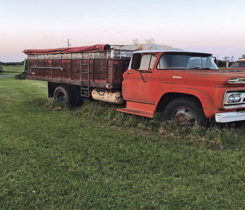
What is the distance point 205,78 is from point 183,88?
0.57 m

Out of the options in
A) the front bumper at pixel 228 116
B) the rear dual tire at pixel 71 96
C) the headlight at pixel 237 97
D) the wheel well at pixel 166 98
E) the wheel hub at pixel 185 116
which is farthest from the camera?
the rear dual tire at pixel 71 96

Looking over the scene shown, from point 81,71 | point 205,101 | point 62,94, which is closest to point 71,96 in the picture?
point 62,94

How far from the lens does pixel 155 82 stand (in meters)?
6.28

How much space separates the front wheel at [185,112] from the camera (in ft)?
18.4

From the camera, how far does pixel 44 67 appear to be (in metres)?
10.3

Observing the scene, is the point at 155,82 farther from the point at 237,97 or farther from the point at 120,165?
the point at 120,165

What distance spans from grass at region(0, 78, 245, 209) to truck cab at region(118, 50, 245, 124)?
366mm

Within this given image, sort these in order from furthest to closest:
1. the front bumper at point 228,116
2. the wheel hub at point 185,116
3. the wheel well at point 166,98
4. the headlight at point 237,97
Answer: the wheel well at point 166,98 < the wheel hub at point 185,116 < the headlight at point 237,97 < the front bumper at point 228,116

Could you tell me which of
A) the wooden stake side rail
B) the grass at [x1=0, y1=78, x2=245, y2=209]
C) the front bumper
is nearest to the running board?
the grass at [x1=0, y1=78, x2=245, y2=209]

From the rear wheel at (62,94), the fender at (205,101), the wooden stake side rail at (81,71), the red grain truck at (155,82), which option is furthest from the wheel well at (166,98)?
the rear wheel at (62,94)

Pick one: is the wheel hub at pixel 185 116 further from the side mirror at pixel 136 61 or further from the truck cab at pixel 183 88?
the side mirror at pixel 136 61

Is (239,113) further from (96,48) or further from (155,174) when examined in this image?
(96,48)

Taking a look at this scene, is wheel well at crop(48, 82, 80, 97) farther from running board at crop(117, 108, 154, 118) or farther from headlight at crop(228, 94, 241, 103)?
headlight at crop(228, 94, 241, 103)

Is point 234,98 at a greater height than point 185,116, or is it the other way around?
point 234,98
